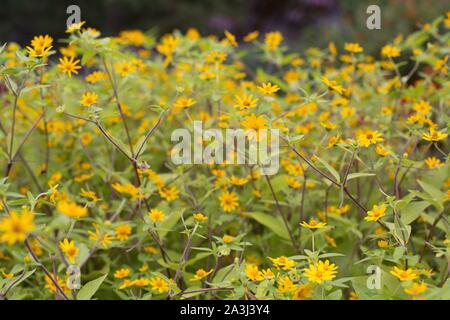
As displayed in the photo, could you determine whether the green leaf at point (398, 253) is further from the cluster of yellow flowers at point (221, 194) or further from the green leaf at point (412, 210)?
the green leaf at point (412, 210)

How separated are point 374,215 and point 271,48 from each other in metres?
0.94

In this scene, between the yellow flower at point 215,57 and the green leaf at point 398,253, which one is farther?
Answer: the yellow flower at point 215,57

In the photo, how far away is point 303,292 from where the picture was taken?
114 cm

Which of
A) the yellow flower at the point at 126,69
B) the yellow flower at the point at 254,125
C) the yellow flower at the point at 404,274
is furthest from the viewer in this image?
the yellow flower at the point at 126,69

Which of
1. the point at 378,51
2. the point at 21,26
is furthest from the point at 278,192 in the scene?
the point at 21,26

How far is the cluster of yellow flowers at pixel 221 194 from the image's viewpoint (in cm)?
114

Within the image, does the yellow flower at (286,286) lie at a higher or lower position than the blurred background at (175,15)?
lower

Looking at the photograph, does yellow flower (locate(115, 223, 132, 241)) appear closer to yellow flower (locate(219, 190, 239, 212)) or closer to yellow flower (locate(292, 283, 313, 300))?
yellow flower (locate(219, 190, 239, 212))

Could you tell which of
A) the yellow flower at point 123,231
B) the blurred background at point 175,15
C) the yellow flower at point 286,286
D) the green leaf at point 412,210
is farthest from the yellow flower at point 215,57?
the blurred background at point 175,15

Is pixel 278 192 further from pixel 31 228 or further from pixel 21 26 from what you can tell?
pixel 21 26

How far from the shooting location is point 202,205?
1.51 meters

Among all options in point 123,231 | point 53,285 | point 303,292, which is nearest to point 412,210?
point 303,292

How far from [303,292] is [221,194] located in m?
0.45

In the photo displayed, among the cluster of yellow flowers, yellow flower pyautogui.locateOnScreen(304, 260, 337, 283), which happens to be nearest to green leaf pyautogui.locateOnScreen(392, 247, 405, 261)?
the cluster of yellow flowers
